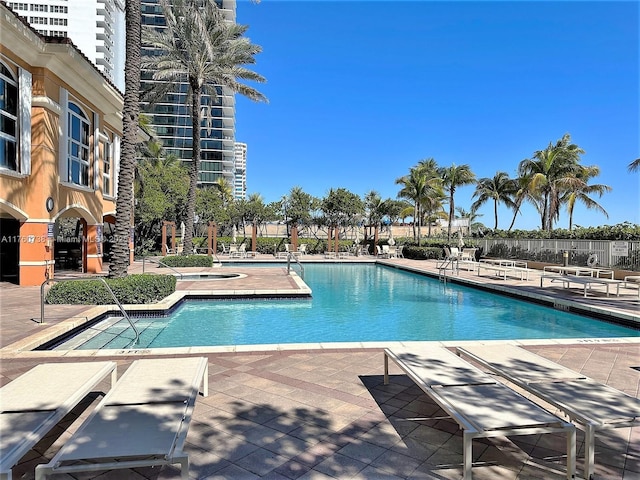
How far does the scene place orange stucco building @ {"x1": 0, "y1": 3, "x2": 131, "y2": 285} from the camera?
10750 millimetres

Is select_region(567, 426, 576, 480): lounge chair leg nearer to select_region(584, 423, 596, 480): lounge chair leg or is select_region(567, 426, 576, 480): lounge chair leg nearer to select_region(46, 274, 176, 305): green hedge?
select_region(584, 423, 596, 480): lounge chair leg

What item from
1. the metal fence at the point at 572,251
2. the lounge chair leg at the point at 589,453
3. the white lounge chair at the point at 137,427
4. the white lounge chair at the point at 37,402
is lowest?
the lounge chair leg at the point at 589,453

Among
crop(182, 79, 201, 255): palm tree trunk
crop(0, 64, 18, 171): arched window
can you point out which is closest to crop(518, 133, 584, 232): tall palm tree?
crop(182, 79, 201, 255): palm tree trunk

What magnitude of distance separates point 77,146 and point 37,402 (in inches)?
539

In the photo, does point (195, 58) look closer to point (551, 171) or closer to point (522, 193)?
point (551, 171)

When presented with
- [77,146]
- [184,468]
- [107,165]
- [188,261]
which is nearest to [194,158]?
[107,165]

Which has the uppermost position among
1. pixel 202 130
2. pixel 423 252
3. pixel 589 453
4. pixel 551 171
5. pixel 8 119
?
pixel 202 130

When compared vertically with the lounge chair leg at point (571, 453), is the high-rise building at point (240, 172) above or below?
above

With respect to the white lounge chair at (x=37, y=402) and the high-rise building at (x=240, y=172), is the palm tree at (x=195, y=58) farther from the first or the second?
the high-rise building at (x=240, y=172)

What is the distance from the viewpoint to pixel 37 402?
289cm

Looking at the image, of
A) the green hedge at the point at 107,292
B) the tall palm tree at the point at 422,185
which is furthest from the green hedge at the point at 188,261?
the tall palm tree at the point at 422,185

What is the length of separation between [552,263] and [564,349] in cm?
1690

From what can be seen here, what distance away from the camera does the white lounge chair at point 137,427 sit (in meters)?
2.31

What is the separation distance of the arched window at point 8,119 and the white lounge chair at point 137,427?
10283 mm
